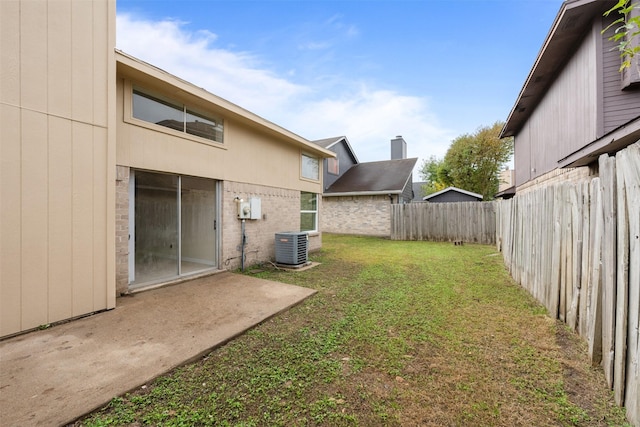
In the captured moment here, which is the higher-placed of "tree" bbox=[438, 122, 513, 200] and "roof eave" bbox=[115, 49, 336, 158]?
"tree" bbox=[438, 122, 513, 200]

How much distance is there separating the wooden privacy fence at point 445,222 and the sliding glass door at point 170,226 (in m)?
10.1

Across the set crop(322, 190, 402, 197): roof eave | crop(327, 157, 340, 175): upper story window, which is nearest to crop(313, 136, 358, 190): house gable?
crop(327, 157, 340, 175): upper story window

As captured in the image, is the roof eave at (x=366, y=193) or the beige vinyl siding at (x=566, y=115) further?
the roof eave at (x=366, y=193)

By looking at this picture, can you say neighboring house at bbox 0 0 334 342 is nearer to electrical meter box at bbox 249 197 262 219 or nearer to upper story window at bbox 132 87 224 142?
upper story window at bbox 132 87 224 142

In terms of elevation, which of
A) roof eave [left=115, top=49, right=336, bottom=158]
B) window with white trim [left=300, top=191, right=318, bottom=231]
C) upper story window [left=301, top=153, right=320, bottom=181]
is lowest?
window with white trim [left=300, top=191, right=318, bottom=231]

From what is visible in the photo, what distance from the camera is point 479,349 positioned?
9.32ft

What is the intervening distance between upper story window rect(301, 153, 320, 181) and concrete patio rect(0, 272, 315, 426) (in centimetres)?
567

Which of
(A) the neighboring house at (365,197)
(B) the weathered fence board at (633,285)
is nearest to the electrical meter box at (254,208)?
(B) the weathered fence board at (633,285)

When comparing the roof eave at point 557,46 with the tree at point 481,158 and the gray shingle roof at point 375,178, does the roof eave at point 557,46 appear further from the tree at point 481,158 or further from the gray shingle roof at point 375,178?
the tree at point 481,158

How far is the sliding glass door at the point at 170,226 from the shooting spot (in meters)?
4.89

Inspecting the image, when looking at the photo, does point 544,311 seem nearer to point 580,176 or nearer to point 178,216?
point 580,176

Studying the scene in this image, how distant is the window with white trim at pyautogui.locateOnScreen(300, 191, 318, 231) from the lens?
938cm

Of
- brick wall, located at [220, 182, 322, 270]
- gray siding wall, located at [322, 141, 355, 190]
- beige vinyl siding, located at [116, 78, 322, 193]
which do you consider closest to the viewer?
beige vinyl siding, located at [116, 78, 322, 193]

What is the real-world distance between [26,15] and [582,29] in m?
10.2
